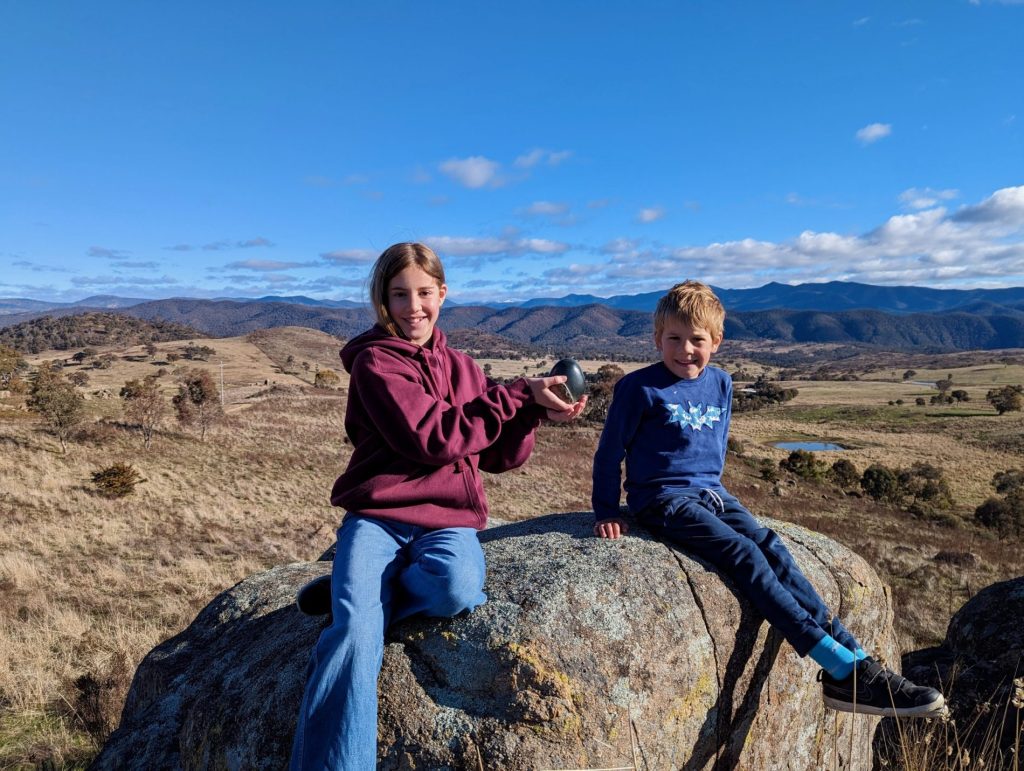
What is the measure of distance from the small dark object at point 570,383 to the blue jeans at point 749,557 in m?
0.99

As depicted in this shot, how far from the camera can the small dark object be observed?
141 inches

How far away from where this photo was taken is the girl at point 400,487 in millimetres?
2715

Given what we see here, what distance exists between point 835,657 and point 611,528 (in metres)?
1.44

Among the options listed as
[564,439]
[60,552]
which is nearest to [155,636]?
[60,552]

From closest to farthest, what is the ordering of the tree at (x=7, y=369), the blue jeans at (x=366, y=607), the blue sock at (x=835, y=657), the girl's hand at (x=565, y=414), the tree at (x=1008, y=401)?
1. the blue jeans at (x=366, y=607)
2. the blue sock at (x=835, y=657)
3. the girl's hand at (x=565, y=414)
4. the tree at (x=7, y=369)
5. the tree at (x=1008, y=401)

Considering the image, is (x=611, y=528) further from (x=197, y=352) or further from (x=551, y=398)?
(x=197, y=352)

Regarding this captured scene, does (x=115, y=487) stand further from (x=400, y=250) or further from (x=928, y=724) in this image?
(x=928, y=724)

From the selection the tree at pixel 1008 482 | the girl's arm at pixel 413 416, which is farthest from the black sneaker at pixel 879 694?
the tree at pixel 1008 482

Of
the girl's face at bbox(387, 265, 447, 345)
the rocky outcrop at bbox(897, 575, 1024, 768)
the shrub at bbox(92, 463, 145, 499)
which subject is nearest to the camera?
the girl's face at bbox(387, 265, 447, 345)

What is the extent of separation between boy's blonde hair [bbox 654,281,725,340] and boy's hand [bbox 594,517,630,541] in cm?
141

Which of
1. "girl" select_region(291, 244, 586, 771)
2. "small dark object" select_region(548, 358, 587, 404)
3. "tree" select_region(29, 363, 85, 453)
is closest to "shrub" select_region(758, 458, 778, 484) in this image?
"tree" select_region(29, 363, 85, 453)

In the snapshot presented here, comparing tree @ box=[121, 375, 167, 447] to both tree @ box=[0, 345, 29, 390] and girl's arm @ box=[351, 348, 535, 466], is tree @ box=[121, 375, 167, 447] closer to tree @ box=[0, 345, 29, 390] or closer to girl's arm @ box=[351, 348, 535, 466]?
tree @ box=[0, 345, 29, 390]

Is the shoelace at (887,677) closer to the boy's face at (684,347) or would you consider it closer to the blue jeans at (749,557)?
the blue jeans at (749,557)

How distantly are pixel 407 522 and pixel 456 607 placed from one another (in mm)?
528
